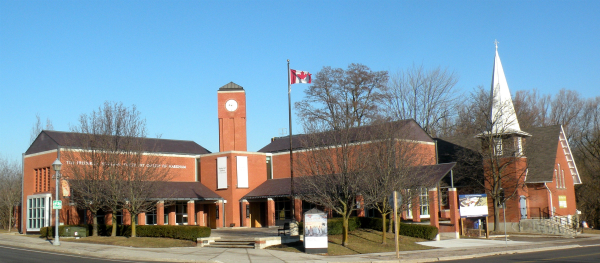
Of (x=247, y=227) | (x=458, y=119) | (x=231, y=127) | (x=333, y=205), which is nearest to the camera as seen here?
(x=333, y=205)

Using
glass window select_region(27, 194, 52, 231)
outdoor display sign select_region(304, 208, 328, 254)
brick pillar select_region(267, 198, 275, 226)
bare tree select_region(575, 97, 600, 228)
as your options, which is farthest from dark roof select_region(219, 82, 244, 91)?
bare tree select_region(575, 97, 600, 228)

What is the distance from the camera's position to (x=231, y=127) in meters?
47.1

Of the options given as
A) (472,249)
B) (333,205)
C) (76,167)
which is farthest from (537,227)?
(76,167)

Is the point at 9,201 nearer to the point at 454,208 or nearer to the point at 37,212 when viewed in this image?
the point at 37,212

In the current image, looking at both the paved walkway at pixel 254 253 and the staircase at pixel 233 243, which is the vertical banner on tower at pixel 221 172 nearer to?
the staircase at pixel 233 243

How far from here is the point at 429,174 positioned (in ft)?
107

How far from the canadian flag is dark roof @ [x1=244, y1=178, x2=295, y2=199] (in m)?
12.0

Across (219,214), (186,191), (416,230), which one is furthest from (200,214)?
(416,230)

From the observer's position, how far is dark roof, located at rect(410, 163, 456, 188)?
29580 millimetres

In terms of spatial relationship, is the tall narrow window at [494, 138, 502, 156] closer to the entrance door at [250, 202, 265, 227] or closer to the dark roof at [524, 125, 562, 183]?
the dark roof at [524, 125, 562, 183]

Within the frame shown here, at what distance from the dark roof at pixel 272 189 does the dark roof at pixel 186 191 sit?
313 centimetres

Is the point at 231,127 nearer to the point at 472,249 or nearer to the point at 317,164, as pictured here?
the point at 317,164

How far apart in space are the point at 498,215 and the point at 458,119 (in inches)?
950

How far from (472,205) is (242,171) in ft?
66.2
